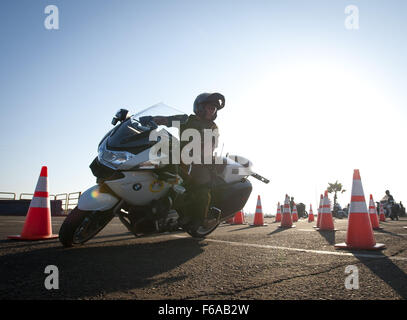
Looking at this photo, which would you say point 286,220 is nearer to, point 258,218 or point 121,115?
point 258,218

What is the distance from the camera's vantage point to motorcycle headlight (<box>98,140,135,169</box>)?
138 inches

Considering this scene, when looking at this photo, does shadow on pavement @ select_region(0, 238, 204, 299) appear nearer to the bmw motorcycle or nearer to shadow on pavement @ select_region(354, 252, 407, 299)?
the bmw motorcycle

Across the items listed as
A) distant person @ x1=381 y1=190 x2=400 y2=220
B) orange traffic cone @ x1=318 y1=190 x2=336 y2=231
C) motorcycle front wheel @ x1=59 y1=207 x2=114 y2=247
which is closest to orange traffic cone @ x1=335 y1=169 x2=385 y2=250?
orange traffic cone @ x1=318 y1=190 x2=336 y2=231

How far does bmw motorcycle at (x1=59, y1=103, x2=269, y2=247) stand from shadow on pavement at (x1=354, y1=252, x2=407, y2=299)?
215 centimetres

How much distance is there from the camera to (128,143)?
360 centimetres

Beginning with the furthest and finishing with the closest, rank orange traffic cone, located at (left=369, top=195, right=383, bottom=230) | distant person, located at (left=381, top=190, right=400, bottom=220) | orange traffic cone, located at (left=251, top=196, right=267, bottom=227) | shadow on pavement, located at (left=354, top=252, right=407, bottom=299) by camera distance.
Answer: distant person, located at (left=381, top=190, right=400, bottom=220) → orange traffic cone, located at (left=251, top=196, right=267, bottom=227) → orange traffic cone, located at (left=369, top=195, right=383, bottom=230) → shadow on pavement, located at (left=354, top=252, right=407, bottom=299)

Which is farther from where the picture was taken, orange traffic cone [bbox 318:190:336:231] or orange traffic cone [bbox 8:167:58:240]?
orange traffic cone [bbox 318:190:336:231]

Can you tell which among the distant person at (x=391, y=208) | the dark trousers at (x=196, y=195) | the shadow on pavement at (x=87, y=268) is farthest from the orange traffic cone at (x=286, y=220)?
the distant person at (x=391, y=208)

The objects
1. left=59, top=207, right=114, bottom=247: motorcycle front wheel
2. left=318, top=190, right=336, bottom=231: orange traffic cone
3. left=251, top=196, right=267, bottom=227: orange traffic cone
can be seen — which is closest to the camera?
left=59, top=207, right=114, bottom=247: motorcycle front wheel

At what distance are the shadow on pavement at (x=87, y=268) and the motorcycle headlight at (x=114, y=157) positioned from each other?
3.40 ft

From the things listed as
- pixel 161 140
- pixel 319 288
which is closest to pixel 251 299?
pixel 319 288

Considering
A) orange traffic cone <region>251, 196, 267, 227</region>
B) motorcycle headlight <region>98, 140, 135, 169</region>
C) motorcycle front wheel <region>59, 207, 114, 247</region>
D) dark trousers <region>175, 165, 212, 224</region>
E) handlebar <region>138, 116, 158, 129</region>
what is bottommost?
orange traffic cone <region>251, 196, 267, 227</region>

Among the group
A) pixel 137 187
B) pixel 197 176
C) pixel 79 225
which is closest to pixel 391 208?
pixel 197 176
